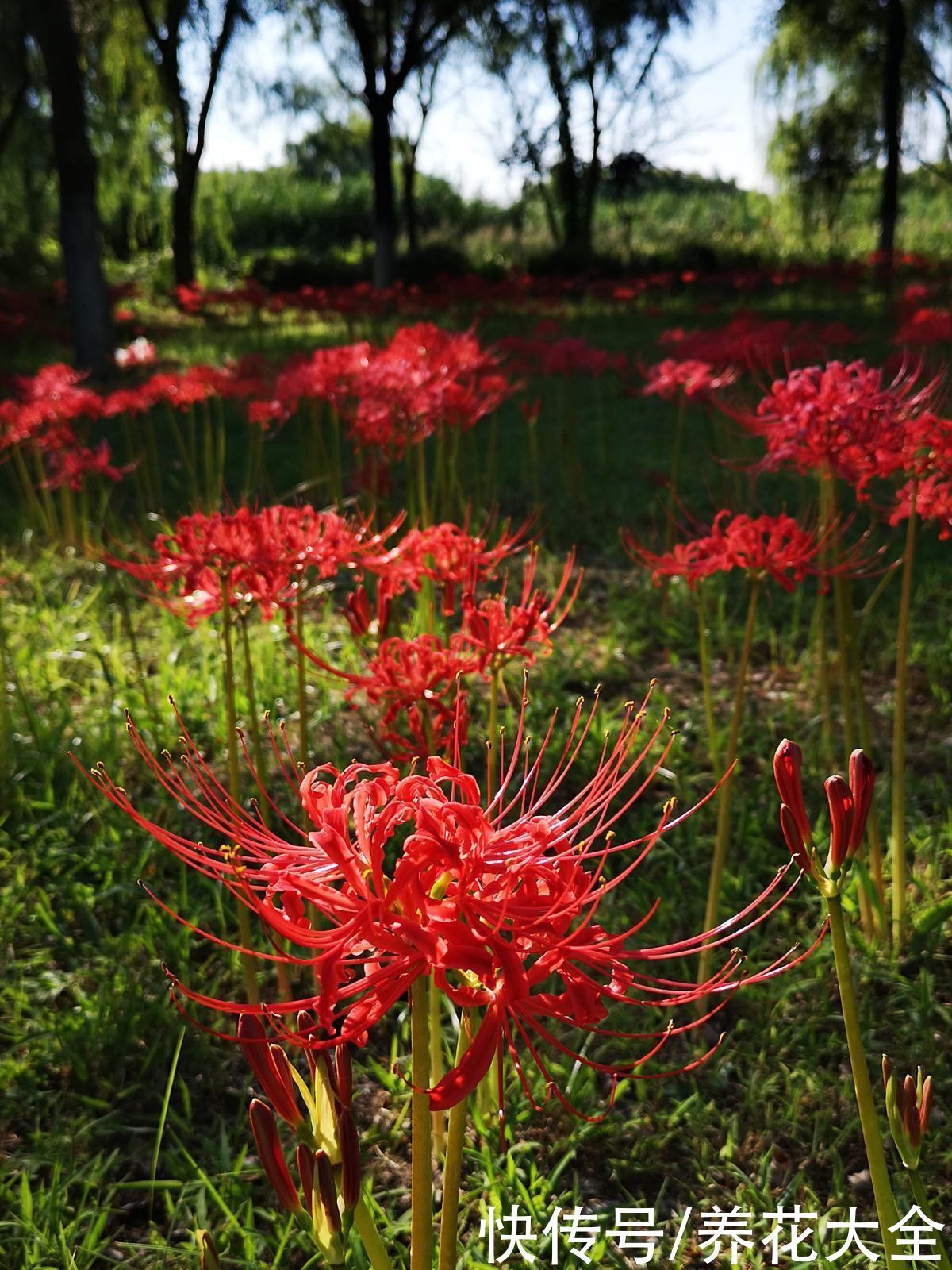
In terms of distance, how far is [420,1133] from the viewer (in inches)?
39.2

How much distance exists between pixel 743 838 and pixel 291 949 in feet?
4.39

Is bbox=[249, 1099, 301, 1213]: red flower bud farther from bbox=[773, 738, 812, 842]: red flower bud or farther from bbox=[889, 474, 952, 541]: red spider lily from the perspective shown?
bbox=[889, 474, 952, 541]: red spider lily

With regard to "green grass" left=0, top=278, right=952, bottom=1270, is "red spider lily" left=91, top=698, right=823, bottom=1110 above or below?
above

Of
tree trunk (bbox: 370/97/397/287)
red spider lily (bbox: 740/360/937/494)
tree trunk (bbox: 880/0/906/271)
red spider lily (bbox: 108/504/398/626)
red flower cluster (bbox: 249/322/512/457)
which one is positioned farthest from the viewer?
tree trunk (bbox: 370/97/397/287)

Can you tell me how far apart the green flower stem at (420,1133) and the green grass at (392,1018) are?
3.06 ft

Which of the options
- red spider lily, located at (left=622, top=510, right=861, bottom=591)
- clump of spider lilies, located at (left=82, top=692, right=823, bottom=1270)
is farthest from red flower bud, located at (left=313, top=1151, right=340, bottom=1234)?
red spider lily, located at (left=622, top=510, right=861, bottom=591)

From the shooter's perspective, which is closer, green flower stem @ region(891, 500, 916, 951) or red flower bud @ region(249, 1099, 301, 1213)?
red flower bud @ region(249, 1099, 301, 1213)

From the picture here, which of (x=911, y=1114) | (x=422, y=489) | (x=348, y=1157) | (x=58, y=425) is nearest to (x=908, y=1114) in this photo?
(x=911, y=1114)

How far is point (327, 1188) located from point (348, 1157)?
30 mm

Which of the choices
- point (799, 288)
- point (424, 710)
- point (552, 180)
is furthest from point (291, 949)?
point (552, 180)

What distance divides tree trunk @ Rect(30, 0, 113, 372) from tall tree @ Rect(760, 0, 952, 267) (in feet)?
29.5

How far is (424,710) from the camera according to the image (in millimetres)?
1907

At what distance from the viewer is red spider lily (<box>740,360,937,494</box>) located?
213cm

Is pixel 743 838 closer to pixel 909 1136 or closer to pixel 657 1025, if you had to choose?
pixel 657 1025
